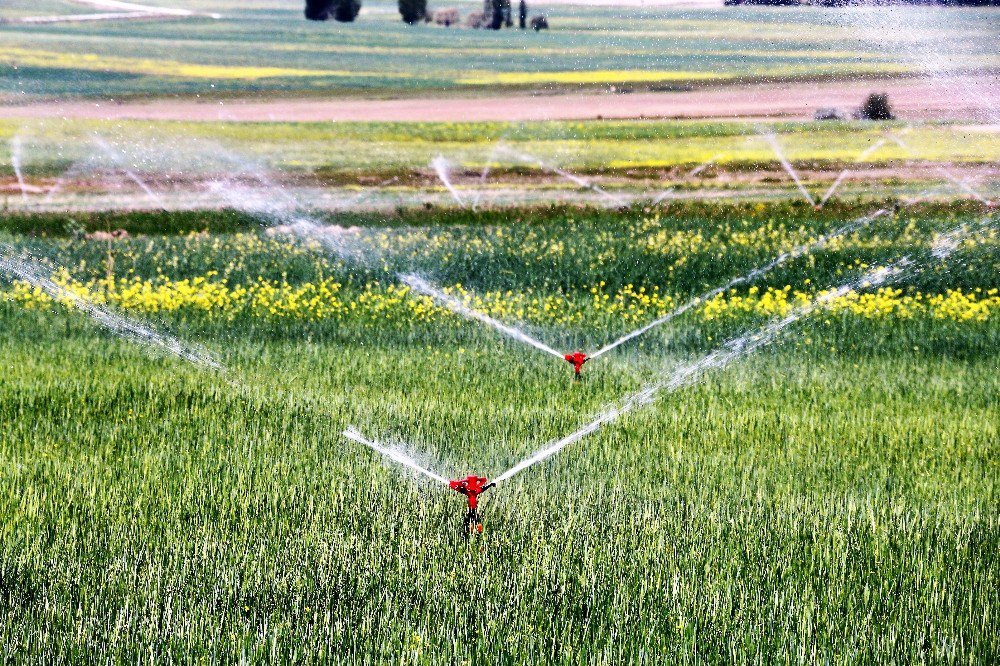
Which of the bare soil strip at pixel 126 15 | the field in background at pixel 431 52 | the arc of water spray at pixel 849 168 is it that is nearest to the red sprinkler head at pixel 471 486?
the field in background at pixel 431 52

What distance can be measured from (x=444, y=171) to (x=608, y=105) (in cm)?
390

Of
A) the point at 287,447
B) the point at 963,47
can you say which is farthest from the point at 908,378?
the point at 963,47

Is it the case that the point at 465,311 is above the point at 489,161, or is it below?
above

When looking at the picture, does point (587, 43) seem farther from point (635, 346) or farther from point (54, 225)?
point (635, 346)

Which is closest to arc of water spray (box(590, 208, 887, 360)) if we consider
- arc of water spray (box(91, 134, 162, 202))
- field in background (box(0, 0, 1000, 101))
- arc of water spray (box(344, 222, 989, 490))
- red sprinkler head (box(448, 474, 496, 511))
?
arc of water spray (box(344, 222, 989, 490))

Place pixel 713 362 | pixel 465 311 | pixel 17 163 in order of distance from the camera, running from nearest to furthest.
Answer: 1. pixel 713 362
2. pixel 465 311
3. pixel 17 163

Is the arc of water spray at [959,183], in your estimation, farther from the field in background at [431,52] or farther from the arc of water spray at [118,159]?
the arc of water spray at [118,159]

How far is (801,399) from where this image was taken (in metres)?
11.2

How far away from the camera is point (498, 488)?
7781mm

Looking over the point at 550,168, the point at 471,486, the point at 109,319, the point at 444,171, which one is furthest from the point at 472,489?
the point at 550,168

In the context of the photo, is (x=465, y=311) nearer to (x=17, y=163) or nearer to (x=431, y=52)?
(x=431, y=52)

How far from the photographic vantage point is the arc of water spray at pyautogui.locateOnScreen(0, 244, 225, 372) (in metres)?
13.1

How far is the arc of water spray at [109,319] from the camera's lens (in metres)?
13.1

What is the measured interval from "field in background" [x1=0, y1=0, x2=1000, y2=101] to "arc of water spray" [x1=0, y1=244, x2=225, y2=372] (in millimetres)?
9133
